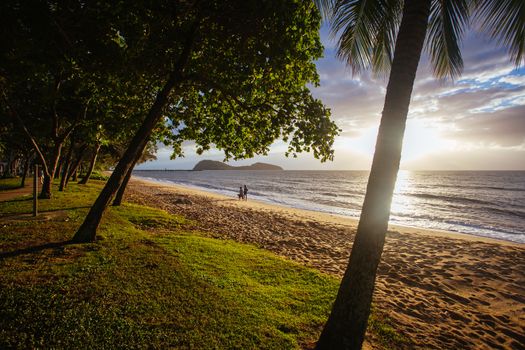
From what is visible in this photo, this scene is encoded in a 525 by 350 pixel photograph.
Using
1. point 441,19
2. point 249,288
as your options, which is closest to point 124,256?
point 249,288

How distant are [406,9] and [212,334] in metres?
5.82

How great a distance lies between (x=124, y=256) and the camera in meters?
6.93

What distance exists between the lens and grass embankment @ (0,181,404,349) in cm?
391

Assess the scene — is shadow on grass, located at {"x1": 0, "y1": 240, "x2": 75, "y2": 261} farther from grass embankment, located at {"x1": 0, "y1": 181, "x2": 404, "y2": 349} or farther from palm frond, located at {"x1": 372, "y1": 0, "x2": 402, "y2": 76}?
palm frond, located at {"x1": 372, "y1": 0, "x2": 402, "y2": 76}

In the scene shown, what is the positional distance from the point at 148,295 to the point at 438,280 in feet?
31.0

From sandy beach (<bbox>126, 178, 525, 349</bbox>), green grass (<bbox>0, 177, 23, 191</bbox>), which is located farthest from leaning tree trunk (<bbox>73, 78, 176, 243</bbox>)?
green grass (<bbox>0, 177, 23, 191</bbox>)

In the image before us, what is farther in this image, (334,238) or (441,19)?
(334,238)

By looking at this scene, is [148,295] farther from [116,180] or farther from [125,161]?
[125,161]

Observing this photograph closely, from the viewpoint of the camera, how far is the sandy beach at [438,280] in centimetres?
582

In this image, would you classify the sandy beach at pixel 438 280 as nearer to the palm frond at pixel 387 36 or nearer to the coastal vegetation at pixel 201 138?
the coastal vegetation at pixel 201 138

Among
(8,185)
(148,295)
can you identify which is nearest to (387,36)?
(148,295)

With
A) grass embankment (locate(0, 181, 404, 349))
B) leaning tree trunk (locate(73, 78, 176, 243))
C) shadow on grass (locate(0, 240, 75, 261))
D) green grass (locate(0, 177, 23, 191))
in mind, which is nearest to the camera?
grass embankment (locate(0, 181, 404, 349))

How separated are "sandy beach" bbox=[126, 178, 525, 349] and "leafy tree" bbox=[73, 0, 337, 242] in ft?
15.0

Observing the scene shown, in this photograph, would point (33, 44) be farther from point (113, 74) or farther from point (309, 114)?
point (309, 114)
